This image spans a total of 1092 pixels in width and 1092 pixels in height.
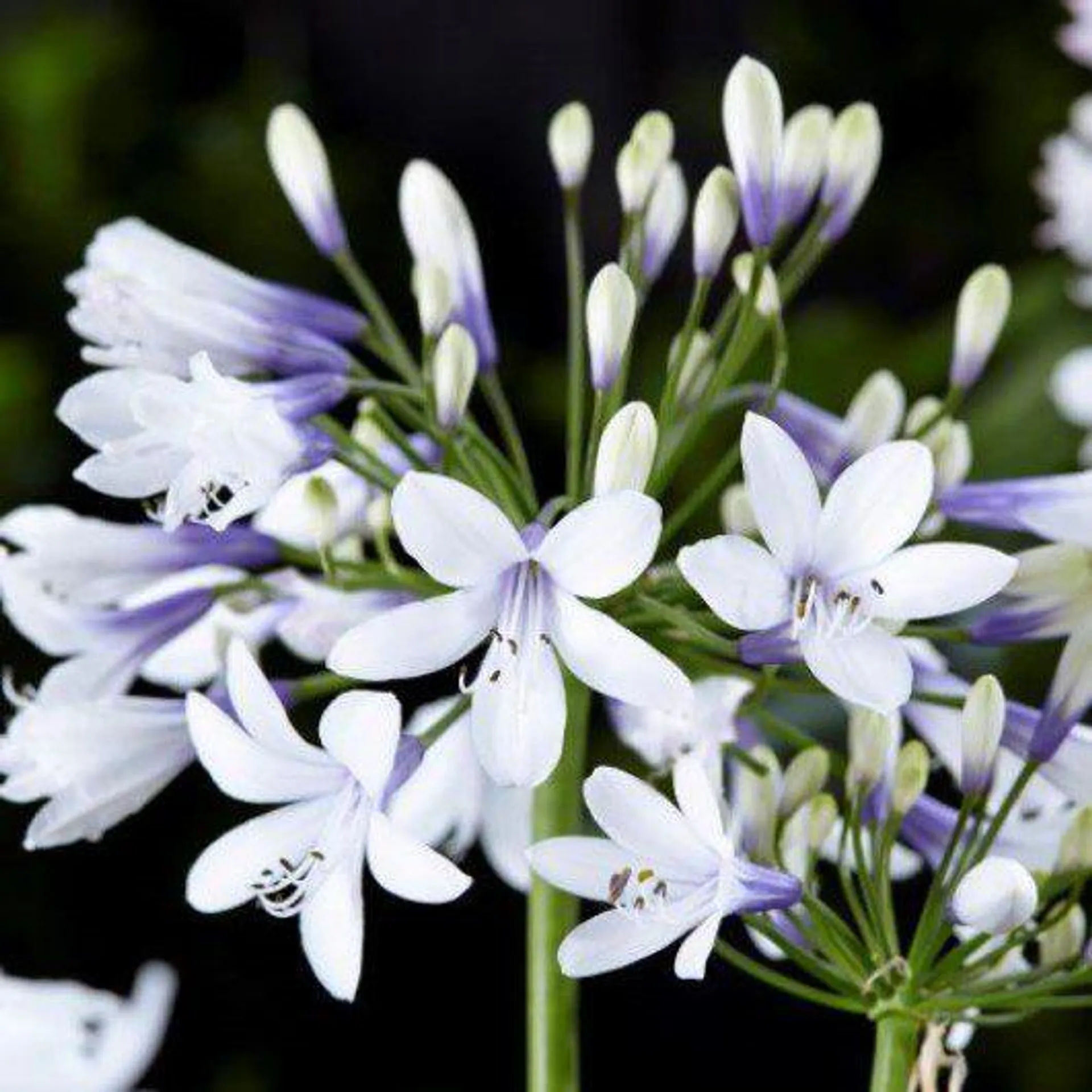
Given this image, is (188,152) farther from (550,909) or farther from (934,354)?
(550,909)

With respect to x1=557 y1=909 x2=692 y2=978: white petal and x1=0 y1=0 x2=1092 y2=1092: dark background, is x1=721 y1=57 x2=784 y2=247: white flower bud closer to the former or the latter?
x1=557 y1=909 x2=692 y2=978: white petal

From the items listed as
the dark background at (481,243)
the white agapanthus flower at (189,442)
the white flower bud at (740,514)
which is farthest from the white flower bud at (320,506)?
the dark background at (481,243)

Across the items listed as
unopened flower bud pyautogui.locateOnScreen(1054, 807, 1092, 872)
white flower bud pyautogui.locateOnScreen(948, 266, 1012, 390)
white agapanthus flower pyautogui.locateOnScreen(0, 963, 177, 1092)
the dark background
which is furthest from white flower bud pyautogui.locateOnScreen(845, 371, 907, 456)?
the dark background

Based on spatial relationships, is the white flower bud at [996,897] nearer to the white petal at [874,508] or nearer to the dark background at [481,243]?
the white petal at [874,508]

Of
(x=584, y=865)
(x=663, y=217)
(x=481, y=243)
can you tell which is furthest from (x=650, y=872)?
(x=481, y=243)

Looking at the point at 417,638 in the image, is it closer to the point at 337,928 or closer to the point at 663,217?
the point at 337,928
